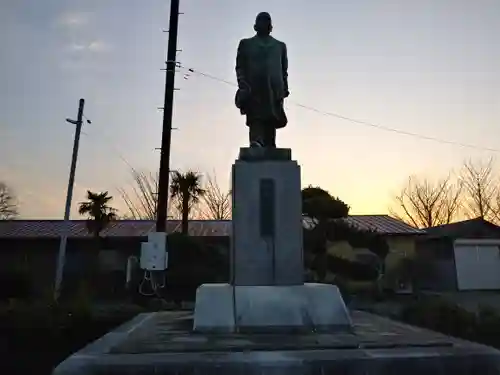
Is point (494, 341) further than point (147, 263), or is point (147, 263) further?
point (147, 263)

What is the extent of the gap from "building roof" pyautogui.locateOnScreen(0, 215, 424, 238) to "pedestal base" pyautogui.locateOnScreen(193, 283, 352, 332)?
16369mm

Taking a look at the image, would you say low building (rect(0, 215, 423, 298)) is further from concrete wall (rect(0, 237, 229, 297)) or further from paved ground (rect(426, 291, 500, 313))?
paved ground (rect(426, 291, 500, 313))

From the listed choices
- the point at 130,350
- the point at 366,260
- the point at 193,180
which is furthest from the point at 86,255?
the point at 130,350

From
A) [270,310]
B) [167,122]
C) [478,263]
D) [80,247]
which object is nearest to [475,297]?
[478,263]

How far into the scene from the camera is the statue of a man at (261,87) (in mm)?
7180

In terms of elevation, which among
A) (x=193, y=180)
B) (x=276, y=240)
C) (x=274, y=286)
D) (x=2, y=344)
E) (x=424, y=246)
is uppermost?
(x=193, y=180)

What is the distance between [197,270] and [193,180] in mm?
4736

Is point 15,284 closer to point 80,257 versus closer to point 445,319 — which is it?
point 80,257

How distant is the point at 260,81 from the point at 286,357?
4.14 m

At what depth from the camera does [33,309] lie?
995 cm

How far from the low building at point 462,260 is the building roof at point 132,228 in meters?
1.12

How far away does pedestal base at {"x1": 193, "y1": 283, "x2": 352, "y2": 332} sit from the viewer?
569cm

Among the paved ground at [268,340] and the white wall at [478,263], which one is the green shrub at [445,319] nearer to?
the paved ground at [268,340]

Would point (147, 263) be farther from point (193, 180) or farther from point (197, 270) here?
point (193, 180)
